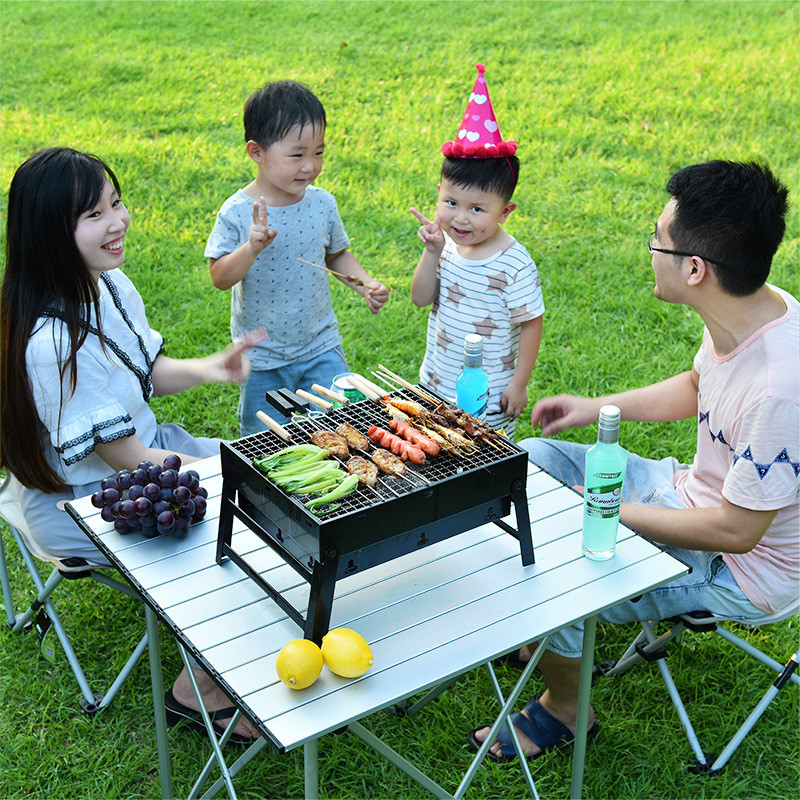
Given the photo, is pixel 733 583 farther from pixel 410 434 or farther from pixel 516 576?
pixel 410 434

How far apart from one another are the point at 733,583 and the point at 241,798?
1.72 metres

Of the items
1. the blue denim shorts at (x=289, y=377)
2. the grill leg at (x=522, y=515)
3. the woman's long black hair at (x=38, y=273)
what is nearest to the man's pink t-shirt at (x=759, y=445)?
the grill leg at (x=522, y=515)

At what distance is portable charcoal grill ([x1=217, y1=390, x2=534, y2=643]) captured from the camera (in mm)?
2258

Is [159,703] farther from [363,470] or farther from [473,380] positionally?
[473,380]

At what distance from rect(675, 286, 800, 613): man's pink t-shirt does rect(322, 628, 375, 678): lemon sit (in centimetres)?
121

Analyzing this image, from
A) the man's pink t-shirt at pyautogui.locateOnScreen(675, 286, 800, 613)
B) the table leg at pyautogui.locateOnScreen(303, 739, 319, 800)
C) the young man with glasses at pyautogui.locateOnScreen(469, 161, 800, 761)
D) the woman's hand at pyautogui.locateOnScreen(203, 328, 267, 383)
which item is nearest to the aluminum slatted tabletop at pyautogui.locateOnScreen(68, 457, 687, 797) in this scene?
the table leg at pyautogui.locateOnScreen(303, 739, 319, 800)

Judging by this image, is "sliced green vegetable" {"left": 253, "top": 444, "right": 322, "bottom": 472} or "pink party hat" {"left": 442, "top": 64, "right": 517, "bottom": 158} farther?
"pink party hat" {"left": 442, "top": 64, "right": 517, "bottom": 158}

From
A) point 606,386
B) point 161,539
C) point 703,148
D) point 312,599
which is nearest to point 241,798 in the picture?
point 161,539

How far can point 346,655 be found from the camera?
2.16 meters

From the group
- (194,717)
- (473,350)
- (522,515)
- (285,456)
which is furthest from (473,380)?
(194,717)

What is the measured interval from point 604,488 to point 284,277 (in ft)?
6.46

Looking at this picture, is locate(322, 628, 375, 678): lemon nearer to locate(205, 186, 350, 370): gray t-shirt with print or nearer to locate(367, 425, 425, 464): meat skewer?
locate(367, 425, 425, 464): meat skewer

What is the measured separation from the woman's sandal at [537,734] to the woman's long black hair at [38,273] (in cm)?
180

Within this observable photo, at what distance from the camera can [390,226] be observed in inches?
264
